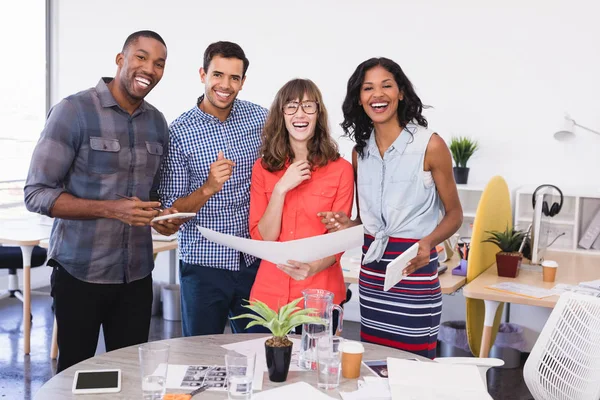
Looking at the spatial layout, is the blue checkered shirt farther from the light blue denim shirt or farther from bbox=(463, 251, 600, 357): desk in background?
bbox=(463, 251, 600, 357): desk in background

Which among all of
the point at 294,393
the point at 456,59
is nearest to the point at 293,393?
the point at 294,393

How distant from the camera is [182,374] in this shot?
191cm

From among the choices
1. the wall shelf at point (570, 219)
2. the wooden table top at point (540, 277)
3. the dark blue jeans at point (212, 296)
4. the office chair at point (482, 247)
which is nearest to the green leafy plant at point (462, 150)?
the wall shelf at point (570, 219)

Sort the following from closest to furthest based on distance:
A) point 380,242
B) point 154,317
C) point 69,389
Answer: point 69,389
point 380,242
point 154,317

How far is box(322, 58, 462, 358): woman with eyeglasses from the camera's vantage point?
2471 mm

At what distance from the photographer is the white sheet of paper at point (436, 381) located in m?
1.80

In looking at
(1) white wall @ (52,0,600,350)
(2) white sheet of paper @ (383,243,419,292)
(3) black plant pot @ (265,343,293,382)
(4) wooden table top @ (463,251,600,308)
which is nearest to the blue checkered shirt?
(2) white sheet of paper @ (383,243,419,292)

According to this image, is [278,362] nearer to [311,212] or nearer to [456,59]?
[311,212]

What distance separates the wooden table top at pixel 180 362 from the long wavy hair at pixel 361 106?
33.9 inches

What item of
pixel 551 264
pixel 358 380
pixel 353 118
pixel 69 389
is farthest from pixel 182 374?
pixel 551 264

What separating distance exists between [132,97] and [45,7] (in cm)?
460

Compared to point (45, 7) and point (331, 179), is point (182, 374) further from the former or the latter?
point (45, 7)

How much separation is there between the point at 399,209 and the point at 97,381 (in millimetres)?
1203

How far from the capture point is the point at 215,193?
2.58 m
